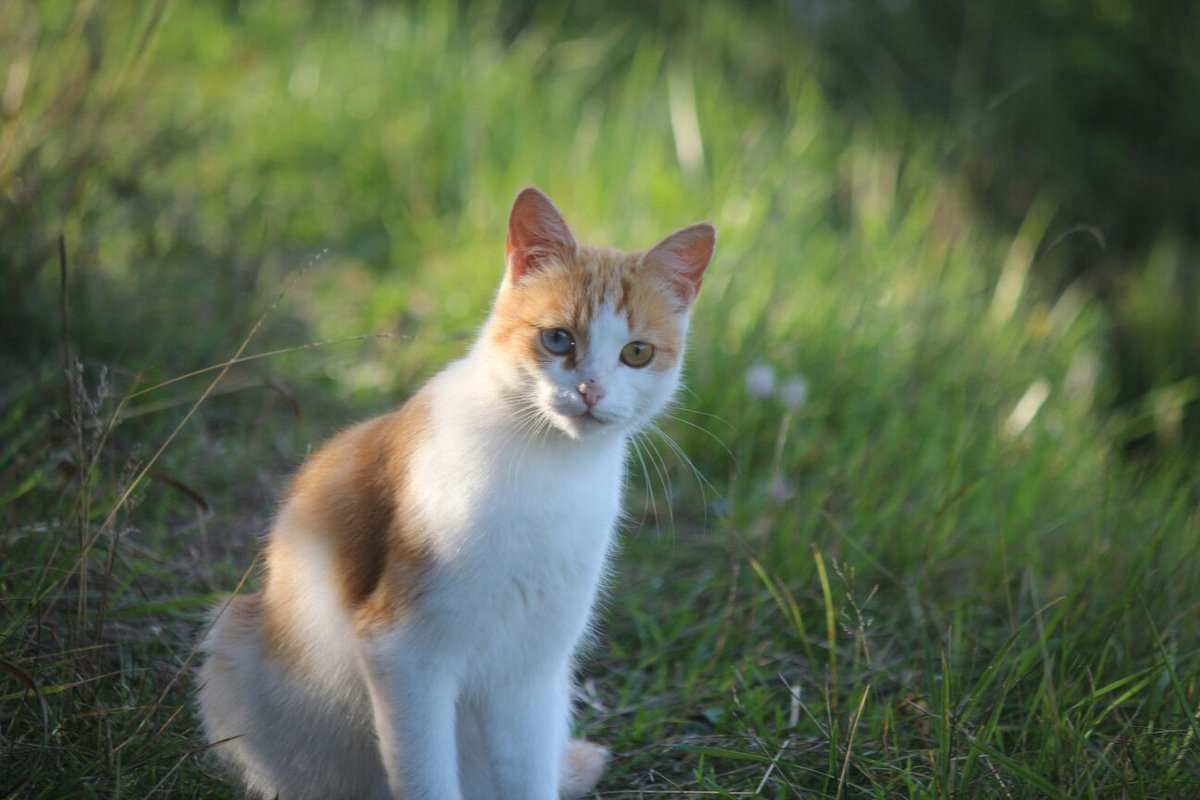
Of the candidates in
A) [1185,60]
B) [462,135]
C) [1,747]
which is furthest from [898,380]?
[1185,60]

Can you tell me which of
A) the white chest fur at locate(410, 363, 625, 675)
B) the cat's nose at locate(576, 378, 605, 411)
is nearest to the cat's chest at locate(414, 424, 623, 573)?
the white chest fur at locate(410, 363, 625, 675)

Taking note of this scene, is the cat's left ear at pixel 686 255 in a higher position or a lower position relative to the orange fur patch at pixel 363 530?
higher

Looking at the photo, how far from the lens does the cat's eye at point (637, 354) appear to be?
6.69 ft

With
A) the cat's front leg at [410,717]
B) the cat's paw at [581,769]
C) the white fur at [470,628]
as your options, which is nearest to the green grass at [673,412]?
the cat's paw at [581,769]

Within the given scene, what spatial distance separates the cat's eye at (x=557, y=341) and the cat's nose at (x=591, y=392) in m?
0.10

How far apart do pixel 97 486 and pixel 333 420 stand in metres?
0.86

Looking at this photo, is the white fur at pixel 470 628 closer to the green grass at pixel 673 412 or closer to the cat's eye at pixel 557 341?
the cat's eye at pixel 557 341

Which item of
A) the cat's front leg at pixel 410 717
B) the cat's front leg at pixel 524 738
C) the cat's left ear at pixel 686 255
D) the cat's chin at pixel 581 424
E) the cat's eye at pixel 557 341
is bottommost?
the cat's front leg at pixel 524 738

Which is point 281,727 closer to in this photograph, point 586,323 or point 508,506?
point 508,506

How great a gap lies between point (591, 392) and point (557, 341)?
146mm

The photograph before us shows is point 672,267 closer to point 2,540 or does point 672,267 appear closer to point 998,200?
point 2,540

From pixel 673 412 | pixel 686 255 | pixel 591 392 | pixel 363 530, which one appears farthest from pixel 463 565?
pixel 673 412

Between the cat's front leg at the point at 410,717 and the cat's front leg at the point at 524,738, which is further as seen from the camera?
the cat's front leg at the point at 524,738

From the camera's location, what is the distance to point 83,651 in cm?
195
